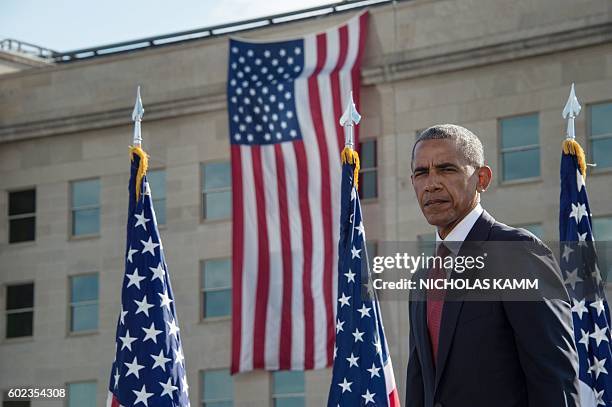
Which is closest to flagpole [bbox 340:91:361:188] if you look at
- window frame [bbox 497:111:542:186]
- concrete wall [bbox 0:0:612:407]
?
concrete wall [bbox 0:0:612:407]

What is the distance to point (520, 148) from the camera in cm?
3472

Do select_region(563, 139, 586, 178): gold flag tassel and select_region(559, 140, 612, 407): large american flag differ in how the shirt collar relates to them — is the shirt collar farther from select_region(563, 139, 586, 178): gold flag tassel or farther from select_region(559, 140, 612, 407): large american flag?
select_region(563, 139, 586, 178): gold flag tassel

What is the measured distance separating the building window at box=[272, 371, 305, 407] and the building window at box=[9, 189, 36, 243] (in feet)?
27.6

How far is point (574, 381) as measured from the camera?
6289 mm

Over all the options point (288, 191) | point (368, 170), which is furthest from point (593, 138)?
point (288, 191)

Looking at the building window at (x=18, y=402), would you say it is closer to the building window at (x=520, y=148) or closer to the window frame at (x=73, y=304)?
the window frame at (x=73, y=304)

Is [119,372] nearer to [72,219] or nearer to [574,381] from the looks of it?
[574,381]

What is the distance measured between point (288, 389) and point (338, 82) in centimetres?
743

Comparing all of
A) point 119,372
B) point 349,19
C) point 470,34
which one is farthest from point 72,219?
point 119,372

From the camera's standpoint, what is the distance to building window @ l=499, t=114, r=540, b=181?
34625 mm

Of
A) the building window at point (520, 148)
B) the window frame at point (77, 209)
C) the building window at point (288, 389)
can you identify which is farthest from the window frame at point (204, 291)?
the building window at point (520, 148)

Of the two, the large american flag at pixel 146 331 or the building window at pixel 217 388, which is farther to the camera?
the building window at pixel 217 388

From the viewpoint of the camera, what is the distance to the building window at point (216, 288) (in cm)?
3809

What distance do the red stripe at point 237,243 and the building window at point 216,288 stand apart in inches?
52.3
